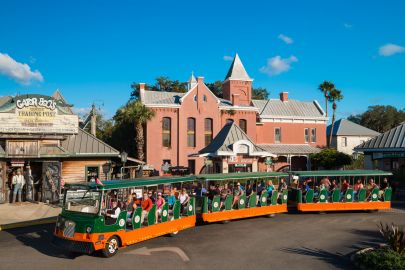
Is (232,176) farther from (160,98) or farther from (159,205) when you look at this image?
(160,98)

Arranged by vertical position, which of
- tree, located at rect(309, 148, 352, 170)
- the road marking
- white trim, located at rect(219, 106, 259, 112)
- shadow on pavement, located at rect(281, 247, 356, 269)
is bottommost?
shadow on pavement, located at rect(281, 247, 356, 269)

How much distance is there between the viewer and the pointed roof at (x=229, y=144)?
→ 27.8 metres

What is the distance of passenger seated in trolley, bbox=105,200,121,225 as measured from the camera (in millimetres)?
11789

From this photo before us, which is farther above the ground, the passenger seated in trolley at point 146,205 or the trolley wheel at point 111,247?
the passenger seated in trolley at point 146,205

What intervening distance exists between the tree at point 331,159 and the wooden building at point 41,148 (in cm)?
2591

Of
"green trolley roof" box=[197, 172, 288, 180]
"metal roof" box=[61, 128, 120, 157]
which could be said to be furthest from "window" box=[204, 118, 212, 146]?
"green trolley roof" box=[197, 172, 288, 180]

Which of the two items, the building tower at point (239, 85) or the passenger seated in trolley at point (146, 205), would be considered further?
the building tower at point (239, 85)

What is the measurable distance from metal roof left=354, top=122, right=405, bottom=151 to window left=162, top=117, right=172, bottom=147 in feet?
64.9

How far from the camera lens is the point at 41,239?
14.0 meters

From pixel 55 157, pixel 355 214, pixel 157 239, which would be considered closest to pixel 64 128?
pixel 55 157

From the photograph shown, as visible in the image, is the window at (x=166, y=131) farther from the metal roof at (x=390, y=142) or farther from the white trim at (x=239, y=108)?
the metal roof at (x=390, y=142)

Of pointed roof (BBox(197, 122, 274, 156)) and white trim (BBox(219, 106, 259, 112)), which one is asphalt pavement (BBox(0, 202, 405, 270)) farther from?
white trim (BBox(219, 106, 259, 112))

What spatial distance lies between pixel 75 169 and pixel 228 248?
14209 millimetres

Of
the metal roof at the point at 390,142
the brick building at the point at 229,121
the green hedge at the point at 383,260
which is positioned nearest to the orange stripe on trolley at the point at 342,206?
the green hedge at the point at 383,260
